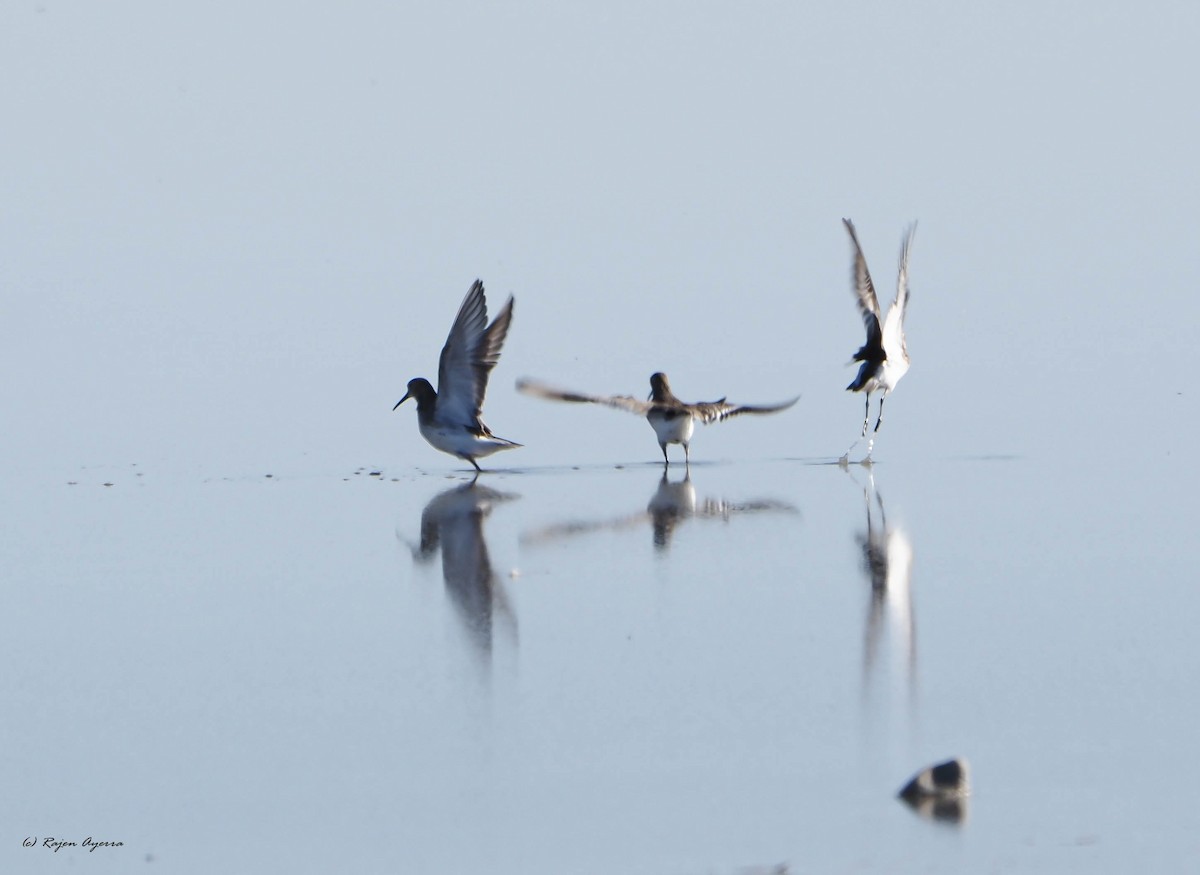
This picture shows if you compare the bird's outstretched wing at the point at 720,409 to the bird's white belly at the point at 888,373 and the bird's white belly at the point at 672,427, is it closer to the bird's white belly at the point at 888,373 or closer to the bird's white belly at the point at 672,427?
the bird's white belly at the point at 672,427

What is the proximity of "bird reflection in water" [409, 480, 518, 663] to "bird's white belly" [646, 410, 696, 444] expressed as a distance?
1517 millimetres

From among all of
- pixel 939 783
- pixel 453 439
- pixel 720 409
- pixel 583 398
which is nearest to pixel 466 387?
pixel 453 439

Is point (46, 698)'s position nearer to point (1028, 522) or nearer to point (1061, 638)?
point (1061, 638)

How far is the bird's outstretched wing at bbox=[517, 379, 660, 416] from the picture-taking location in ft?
44.6

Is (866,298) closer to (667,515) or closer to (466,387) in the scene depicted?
(466,387)

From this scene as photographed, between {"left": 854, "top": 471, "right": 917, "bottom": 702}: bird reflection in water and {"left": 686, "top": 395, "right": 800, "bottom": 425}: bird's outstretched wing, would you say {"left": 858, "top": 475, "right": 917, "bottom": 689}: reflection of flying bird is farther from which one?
{"left": 686, "top": 395, "right": 800, "bottom": 425}: bird's outstretched wing

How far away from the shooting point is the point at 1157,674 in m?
6.66

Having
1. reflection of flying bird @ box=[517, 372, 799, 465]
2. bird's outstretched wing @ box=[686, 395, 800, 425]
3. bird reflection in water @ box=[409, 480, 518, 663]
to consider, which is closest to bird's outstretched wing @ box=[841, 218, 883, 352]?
bird's outstretched wing @ box=[686, 395, 800, 425]

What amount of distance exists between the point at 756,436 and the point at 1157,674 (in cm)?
922

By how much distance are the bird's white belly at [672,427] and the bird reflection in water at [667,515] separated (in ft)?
4.56

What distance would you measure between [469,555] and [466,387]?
4.48 metres

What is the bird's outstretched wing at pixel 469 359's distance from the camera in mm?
13953

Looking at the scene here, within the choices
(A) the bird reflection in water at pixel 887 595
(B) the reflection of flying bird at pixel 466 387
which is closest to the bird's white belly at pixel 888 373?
(B) the reflection of flying bird at pixel 466 387

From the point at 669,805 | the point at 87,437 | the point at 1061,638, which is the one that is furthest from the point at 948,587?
the point at 87,437
